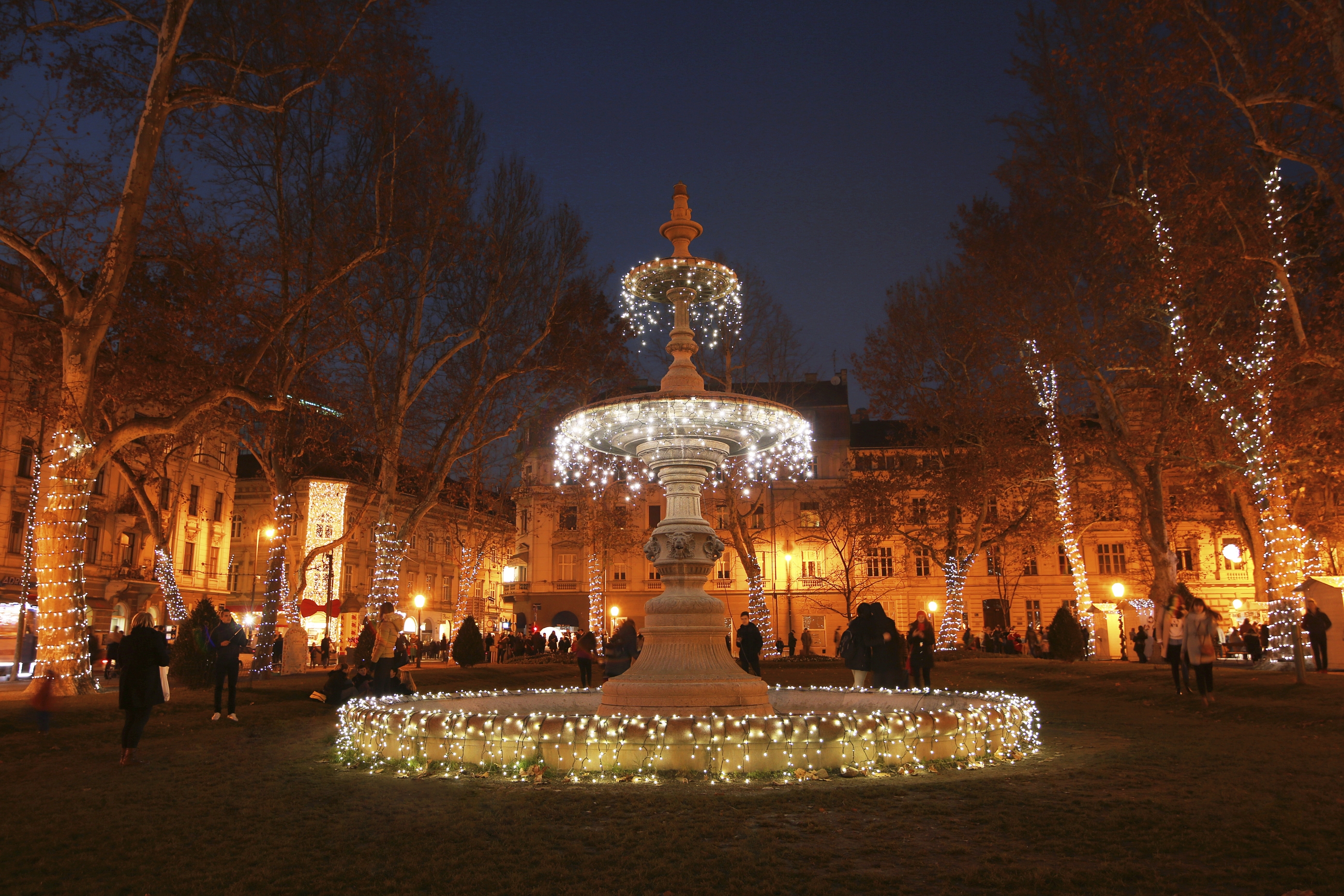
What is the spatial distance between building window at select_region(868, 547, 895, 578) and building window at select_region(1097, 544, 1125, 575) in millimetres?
12270

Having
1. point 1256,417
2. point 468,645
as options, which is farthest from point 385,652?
point 1256,417

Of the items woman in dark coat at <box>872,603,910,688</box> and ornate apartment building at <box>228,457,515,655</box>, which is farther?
ornate apartment building at <box>228,457,515,655</box>

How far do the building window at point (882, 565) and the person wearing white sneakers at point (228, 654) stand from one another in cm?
4392

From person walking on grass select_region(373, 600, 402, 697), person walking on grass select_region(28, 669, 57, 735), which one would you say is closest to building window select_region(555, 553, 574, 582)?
person walking on grass select_region(373, 600, 402, 697)

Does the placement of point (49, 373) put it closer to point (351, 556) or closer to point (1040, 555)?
point (351, 556)

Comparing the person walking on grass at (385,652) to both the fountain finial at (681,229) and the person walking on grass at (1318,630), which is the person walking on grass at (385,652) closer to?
the fountain finial at (681,229)

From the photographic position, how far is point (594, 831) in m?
5.62

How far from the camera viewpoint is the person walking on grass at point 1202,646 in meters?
13.1

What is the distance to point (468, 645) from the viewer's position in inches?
1077

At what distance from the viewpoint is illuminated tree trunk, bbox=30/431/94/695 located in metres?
13.7

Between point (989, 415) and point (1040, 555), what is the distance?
27646mm

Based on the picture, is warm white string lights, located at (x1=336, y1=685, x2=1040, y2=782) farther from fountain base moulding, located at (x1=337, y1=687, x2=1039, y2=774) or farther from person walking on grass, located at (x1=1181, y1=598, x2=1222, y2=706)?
person walking on grass, located at (x1=1181, y1=598, x2=1222, y2=706)

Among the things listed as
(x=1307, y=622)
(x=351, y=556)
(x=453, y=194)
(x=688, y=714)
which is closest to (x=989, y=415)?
(x=1307, y=622)

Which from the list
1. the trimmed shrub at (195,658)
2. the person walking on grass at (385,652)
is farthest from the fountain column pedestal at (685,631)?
the trimmed shrub at (195,658)
